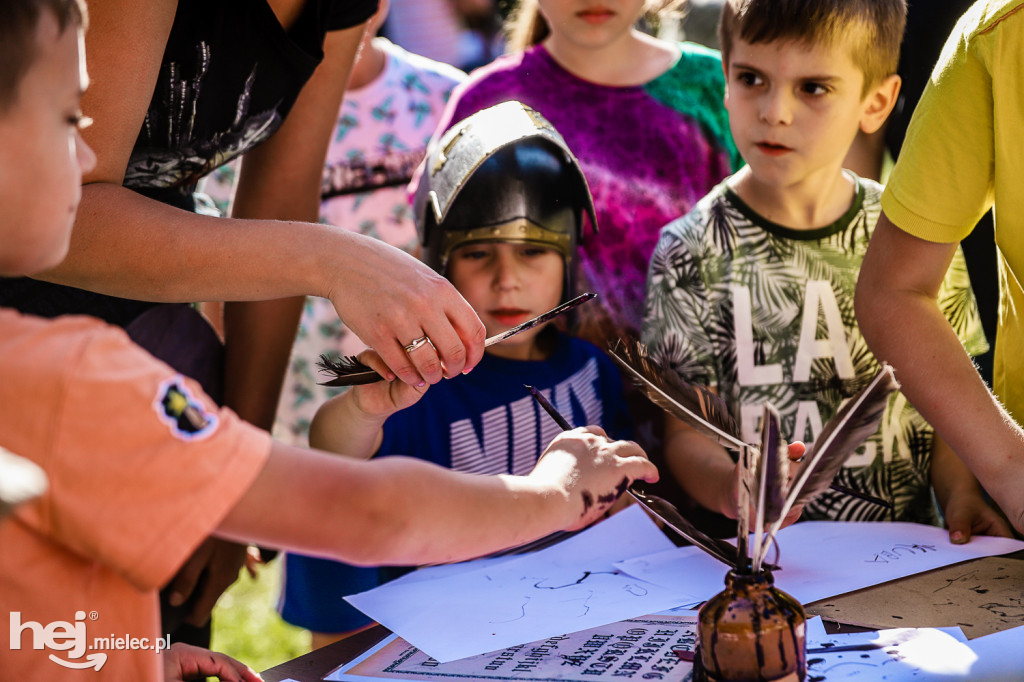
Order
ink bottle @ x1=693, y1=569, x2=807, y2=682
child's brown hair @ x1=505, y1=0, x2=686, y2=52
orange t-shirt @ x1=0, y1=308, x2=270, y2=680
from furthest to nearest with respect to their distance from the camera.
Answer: child's brown hair @ x1=505, y1=0, x2=686, y2=52, ink bottle @ x1=693, y1=569, x2=807, y2=682, orange t-shirt @ x1=0, y1=308, x2=270, y2=680

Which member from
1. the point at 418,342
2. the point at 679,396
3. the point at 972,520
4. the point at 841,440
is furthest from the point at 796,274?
the point at 418,342

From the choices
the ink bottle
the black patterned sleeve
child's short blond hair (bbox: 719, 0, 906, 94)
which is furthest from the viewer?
child's short blond hair (bbox: 719, 0, 906, 94)

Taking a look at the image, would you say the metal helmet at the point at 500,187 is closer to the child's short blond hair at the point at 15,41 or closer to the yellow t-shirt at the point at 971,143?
the yellow t-shirt at the point at 971,143

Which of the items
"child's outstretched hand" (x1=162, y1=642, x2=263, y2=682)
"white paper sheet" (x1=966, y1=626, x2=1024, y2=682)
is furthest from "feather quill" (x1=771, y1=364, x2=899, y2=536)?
"child's outstretched hand" (x1=162, y1=642, x2=263, y2=682)

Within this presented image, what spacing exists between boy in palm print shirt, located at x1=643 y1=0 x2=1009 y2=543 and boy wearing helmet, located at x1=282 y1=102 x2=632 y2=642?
0.23 metres

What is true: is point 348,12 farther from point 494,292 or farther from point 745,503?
point 745,503

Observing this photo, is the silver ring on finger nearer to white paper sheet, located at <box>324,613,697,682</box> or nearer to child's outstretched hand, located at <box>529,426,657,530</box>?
child's outstretched hand, located at <box>529,426,657,530</box>

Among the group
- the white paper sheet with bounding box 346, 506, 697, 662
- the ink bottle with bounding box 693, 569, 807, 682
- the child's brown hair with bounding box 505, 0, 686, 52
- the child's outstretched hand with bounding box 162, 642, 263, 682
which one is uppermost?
the child's brown hair with bounding box 505, 0, 686, 52

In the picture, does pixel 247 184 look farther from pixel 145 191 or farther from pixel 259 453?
pixel 259 453

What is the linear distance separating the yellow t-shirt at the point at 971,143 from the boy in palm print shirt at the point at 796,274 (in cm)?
39

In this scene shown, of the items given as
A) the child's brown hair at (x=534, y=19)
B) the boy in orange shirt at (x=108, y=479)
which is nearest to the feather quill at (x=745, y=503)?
the boy in orange shirt at (x=108, y=479)

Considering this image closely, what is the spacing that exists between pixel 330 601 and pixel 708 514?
829mm

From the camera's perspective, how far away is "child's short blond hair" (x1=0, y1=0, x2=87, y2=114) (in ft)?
2.99

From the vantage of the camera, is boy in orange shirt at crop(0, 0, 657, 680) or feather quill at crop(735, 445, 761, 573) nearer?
boy in orange shirt at crop(0, 0, 657, 680)
